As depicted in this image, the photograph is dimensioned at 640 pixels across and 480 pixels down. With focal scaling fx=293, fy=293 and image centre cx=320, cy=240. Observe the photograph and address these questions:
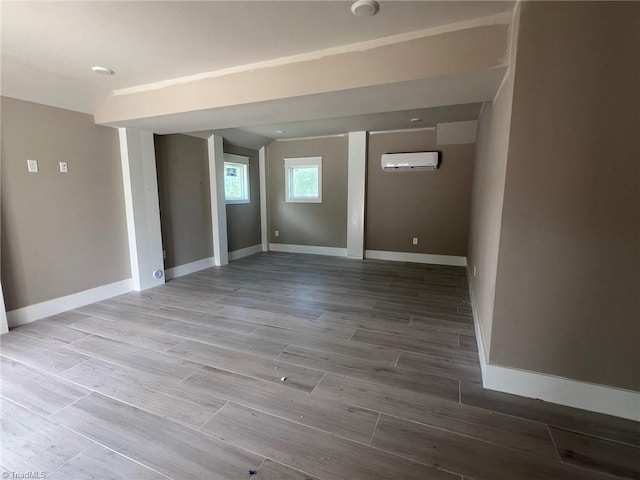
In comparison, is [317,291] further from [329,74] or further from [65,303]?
[65,303]

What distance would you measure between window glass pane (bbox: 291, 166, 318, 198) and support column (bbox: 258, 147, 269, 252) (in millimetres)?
624

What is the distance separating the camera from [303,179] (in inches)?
244

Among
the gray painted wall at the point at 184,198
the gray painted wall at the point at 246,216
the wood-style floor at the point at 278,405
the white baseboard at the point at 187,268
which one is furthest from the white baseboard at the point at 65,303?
the gray painted wall at the point at 246,216

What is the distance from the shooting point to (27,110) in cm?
282

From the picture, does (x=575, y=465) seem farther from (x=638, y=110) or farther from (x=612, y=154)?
(x=638, y=110)

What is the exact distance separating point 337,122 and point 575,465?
440 centimetres

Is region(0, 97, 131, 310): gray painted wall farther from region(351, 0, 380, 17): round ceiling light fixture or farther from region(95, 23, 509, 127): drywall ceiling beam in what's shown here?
region(351, 0, 380, 17): round ceiling light fixture

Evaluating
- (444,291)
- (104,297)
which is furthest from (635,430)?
(104,297)

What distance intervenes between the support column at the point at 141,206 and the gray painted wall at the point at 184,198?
0.30 m

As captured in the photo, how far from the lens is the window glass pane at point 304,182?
610cm

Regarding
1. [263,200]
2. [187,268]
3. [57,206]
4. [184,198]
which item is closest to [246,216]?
[263,200]

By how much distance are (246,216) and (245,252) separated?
0.75 meters

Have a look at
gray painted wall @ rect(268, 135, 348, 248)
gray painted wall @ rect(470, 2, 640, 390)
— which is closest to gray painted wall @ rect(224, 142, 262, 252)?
gray painted wall @ rect(268, 135, 348, 248)

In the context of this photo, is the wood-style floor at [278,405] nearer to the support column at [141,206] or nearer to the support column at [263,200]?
the support column at [141,206]
